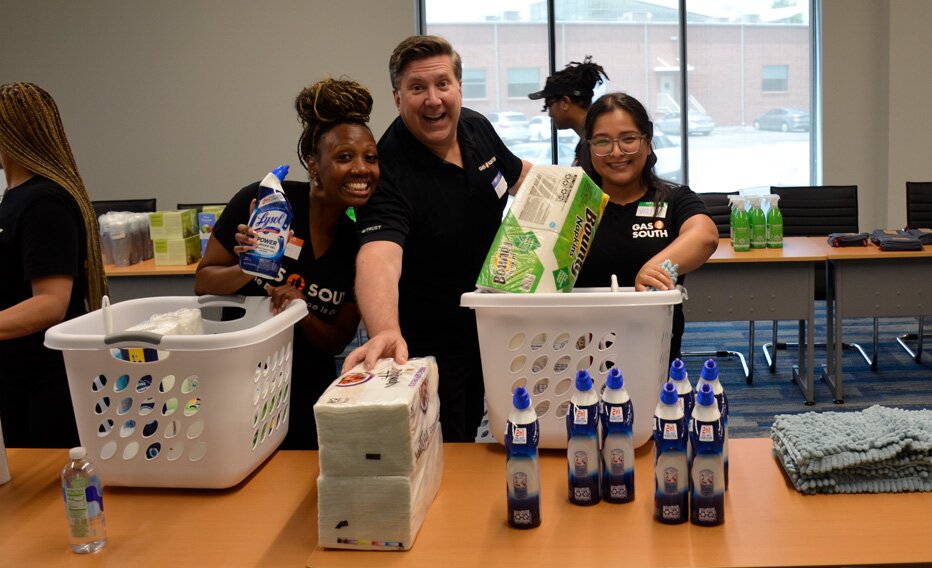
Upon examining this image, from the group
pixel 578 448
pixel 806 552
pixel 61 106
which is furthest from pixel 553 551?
pixel 61 106

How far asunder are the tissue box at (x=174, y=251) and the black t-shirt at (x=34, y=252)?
2.47 meters

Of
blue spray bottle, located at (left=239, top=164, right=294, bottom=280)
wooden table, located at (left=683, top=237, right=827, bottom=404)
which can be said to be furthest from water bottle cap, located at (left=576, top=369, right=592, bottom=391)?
wooden table, located at (left=683, top=237, right=827, bottom=404)

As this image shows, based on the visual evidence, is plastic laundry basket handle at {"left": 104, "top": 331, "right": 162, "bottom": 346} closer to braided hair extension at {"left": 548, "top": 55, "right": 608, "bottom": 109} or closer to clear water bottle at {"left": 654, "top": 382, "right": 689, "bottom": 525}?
clear water bottle at {"left": 654, "top": 382, "right": 689, "bottom": 525}

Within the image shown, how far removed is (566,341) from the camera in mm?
1569

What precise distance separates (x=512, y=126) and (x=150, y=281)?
13.0 feet

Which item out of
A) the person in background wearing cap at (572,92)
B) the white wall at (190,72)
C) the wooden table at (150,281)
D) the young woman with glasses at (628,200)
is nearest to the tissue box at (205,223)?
the wooden table at (150,281)

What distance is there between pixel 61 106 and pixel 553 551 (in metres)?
7.22

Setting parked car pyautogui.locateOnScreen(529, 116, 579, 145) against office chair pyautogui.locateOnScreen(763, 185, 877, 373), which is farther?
parked car pyautogui.locateOnScreen(529, 116, 579, 145)

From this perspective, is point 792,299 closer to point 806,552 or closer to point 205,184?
point 806,552

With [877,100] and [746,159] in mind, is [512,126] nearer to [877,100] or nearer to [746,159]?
[746,159]

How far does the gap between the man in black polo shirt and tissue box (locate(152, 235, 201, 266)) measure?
2782 millimetres

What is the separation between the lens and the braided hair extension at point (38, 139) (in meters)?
2.04

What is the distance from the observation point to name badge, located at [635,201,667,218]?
2135 mm

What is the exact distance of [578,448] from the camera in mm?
1433
